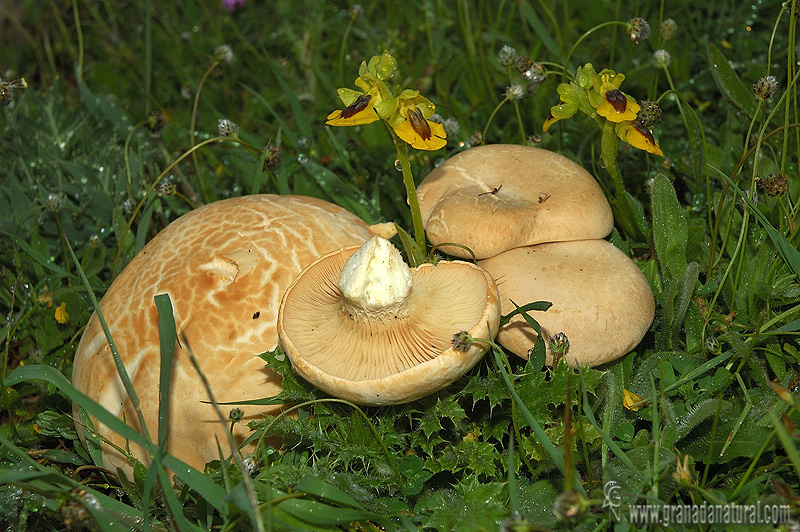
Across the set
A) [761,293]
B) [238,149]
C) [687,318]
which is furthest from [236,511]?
[238,149]

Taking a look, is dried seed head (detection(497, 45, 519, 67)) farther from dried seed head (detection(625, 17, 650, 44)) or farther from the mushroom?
the mushroom

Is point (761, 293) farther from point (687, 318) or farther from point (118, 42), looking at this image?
point (118, 42)

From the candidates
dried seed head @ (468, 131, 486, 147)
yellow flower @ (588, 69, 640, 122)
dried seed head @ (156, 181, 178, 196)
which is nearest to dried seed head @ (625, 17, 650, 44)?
yellow flower @ (588, 69, 640, 122)

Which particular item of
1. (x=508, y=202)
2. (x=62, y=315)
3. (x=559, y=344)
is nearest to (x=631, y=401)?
(x=559, y=344)

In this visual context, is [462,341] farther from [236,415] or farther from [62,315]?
[62,315]

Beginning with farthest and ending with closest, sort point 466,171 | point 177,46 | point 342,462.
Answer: point 177,46, point 466,171, point 342,462
